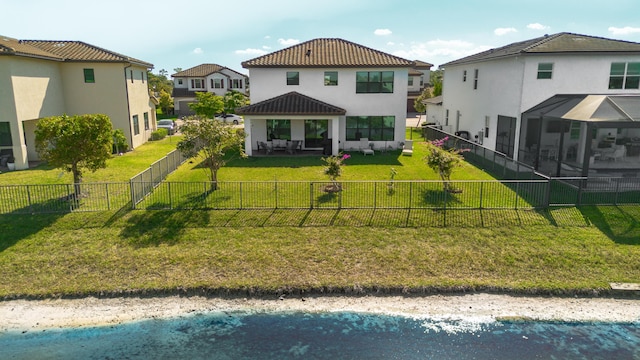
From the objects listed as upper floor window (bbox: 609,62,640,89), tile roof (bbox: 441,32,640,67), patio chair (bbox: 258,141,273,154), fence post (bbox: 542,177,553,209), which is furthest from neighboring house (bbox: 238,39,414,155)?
fence post (bbox: 542,177,553,209)

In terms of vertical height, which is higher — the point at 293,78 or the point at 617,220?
the point at 293,78

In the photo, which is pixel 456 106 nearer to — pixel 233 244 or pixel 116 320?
pixel 233 244

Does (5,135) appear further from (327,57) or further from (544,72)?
(544,72)

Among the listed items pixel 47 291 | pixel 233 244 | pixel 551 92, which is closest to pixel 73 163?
pixel 47 291

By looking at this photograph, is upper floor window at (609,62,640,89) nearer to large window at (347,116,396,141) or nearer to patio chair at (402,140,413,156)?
patio chair at (402,140,413,156)

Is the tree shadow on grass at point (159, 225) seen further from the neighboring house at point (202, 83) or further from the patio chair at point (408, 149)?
the neighboring house at point (202, 83)

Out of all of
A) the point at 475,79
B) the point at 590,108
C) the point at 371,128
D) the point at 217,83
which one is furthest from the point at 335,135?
the point at 217,83
